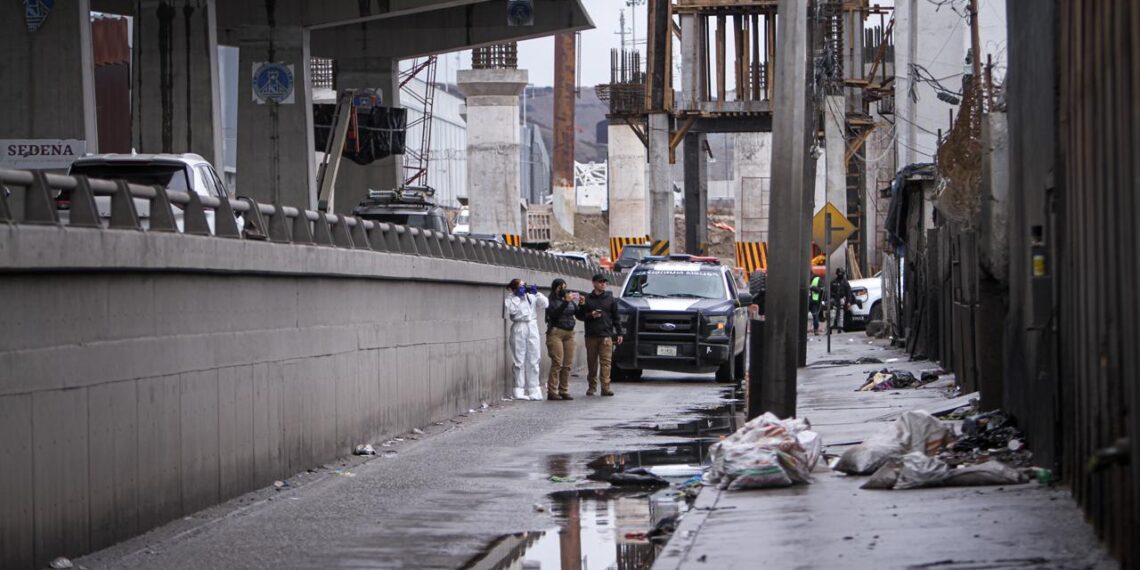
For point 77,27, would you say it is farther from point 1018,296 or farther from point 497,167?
point 497,167

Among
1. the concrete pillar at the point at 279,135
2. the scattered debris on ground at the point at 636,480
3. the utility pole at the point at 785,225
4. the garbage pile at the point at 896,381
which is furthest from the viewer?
the concrete pillar at the point at 279,135

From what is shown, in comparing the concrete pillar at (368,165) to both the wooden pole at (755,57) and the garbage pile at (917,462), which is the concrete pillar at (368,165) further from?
the garbage pile at (917,462)

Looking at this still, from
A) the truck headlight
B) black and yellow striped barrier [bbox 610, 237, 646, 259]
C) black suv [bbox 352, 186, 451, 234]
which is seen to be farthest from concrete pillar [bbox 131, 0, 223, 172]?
black and yellow striped barrier [bbox 610, 237, 646, 259]

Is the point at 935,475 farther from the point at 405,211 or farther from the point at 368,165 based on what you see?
the point at 368,165

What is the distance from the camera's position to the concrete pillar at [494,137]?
63438mm

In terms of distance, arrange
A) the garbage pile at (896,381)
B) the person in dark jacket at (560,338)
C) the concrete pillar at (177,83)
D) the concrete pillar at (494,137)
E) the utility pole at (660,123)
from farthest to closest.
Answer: the concrete pillar at (494,137), the utility pole at (660,123), the concrete pillar at (177,83), the person in dark jacket at (560,338), the garbage pile at (896,381)

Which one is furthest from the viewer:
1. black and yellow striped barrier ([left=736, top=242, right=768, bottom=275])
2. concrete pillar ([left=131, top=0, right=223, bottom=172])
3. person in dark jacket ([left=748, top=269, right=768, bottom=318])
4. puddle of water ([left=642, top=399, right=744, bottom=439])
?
black and yellow striped barrier ([left=736, top=242, right=768, bottom=275])

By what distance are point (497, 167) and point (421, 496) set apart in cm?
5149

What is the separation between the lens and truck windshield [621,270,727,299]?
29.6 metres

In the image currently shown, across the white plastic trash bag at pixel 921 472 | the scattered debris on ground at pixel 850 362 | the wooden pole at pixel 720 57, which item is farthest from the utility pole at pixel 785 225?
the wooden pole at pixel 720 57

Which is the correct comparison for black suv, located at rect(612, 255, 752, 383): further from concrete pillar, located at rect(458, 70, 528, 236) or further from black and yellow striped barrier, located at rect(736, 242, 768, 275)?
concrete pillar, located at rect(458, 70, 528, 236)

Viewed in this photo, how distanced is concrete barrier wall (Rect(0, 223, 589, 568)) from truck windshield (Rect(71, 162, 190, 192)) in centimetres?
257

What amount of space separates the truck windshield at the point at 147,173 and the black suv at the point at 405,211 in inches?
598

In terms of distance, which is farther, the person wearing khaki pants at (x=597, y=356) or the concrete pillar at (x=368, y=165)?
the concrete pillar at (x=368, y=165)
